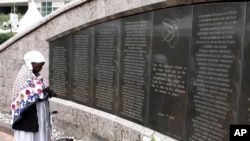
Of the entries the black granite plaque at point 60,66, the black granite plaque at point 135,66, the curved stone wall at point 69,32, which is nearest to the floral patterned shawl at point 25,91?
the black granite plaque at point 135,66

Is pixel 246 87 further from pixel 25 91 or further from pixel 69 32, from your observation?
pixel 69 32

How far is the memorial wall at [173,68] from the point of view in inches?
142

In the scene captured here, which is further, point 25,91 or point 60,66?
point 60,66

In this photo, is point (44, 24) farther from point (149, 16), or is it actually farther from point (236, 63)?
point (236, 63)

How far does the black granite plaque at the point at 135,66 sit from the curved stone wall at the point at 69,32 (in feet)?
0.47

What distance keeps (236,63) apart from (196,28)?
2.49 feet

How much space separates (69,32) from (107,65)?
4.83ft

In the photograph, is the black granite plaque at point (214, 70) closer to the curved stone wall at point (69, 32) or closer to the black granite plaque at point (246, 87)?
the black granite plaque at point (246, 87)

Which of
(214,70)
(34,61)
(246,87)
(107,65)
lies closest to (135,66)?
(107,65)

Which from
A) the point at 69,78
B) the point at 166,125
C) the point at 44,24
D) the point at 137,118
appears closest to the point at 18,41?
the point at 44,24

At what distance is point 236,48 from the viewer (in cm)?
356

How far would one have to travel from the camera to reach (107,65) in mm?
6098

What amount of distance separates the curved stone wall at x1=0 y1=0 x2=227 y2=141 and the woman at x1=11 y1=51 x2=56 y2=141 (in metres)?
1.39

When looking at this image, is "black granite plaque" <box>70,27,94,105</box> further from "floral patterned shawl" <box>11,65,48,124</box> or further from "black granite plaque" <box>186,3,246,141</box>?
"black granite plaque" <box>186,3,246,141</box>
